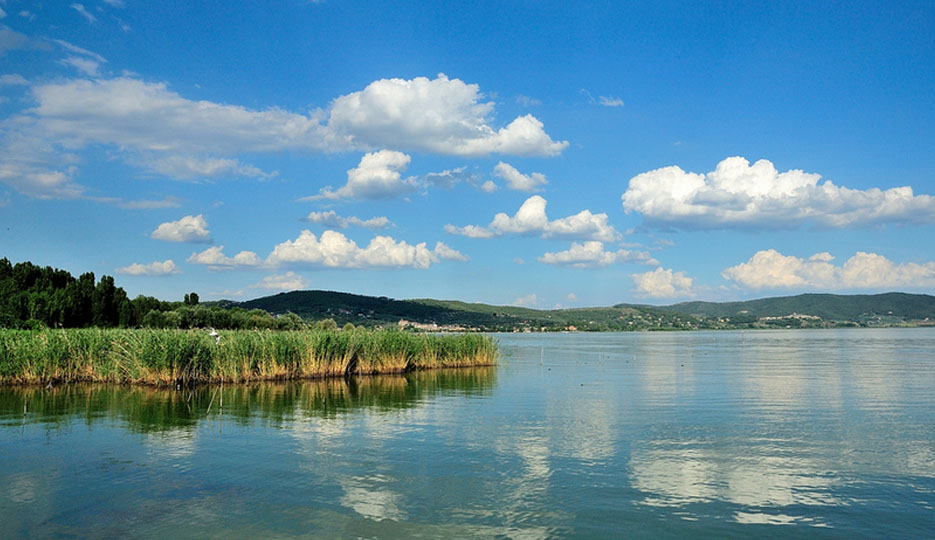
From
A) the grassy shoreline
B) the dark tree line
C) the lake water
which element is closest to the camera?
the lake water

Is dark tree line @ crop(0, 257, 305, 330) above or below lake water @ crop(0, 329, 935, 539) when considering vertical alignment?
above

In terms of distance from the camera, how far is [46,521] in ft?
39.1

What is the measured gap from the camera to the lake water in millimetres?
11977

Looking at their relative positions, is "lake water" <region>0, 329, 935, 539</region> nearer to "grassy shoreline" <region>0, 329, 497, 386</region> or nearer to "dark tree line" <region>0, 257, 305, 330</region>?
"grassy shoreline" <region>0, 329, 497, 386</region>

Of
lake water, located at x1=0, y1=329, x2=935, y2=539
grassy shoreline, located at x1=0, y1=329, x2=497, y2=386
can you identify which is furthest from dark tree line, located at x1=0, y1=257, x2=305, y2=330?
lake water, located at x1=0, y1=329, x2=935, y2=539

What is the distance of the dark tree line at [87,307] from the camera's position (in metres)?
63.0

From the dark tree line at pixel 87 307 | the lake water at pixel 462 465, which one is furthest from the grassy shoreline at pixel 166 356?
the dark tree line at pixel 87 307

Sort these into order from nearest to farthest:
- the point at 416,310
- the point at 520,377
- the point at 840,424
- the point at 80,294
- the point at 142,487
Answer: the point at 142,487 < the point at 840,424 < the point at 520,377 < the point at 80,294 < the point at 416,310

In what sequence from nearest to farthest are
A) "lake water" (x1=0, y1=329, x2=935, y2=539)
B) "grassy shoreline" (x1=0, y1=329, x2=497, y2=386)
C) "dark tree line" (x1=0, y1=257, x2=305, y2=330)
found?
1. "lake water" (x1=0, y1=329, x2=935, y2=539)
2. "grassy shoreline" (x1=0, y1=329, x2=497, y2=386)
3. "dark tree line" (x1=0, y1=257, x2=305, y2=330)

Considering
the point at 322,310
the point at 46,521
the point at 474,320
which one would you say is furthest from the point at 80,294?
the point at 474,320

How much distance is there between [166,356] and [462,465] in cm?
1981

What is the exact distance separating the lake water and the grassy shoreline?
1.79 m

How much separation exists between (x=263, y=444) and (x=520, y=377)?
24.6 m

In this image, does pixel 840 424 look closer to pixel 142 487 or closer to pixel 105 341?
pixel 142 487
